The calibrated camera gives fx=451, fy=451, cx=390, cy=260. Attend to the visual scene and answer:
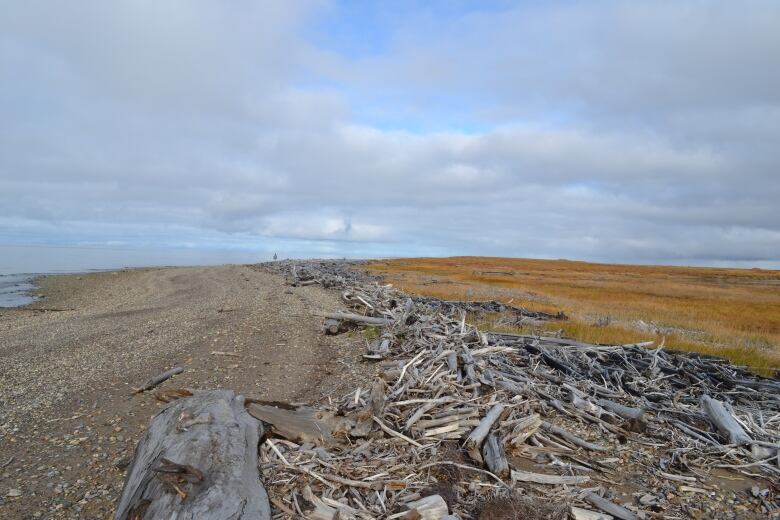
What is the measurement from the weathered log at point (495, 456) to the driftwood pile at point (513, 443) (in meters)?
0.02

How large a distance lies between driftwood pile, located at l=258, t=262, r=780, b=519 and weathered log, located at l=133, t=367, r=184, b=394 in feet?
13.8

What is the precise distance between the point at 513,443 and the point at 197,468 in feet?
14.9

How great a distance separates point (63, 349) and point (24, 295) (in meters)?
28.0

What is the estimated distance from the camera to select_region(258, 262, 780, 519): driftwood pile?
5.48 metres

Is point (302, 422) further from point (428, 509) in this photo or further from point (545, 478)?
point (545, 478)

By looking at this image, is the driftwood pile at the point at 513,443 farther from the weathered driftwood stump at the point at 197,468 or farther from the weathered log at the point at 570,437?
the weathered driftwood stump at the point at 197,468

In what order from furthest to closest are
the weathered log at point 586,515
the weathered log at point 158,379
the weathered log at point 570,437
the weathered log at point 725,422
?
the weathered log at point 158,379
the weathered log at point 725,422
the weathered log at point 570,437
the weathered log at point 586,515

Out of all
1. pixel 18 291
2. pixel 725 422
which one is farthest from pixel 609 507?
pixel 18 291

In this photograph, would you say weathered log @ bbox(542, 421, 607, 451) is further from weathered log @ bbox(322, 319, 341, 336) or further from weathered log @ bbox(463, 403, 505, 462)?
weathered log @ bbox(322, 319, 341, 336)

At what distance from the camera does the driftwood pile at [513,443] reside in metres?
5.48

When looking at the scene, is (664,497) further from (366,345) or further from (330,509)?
(366,345)

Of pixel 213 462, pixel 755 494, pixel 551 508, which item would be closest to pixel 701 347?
pixel 755 494

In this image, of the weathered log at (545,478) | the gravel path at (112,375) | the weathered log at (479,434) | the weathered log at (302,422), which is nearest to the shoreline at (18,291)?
the gravel path at (112,375)

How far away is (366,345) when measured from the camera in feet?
42.5
